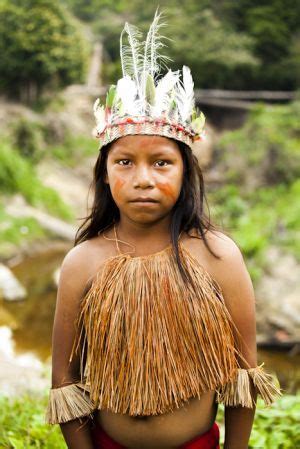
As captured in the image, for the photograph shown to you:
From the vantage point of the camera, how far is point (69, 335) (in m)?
1.86

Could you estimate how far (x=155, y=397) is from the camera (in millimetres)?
1673

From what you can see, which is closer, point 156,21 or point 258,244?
point 156,21

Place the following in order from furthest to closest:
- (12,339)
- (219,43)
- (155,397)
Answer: (219,43)
(12,339)
(155,397)

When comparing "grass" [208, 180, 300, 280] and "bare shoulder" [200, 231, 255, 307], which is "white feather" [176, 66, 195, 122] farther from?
"grass" [208, 180, 300, 280]

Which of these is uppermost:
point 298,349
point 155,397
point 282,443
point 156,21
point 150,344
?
point 156,21

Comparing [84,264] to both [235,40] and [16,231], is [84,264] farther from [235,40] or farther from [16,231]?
[235,40]

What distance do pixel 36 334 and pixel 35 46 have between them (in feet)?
40.0

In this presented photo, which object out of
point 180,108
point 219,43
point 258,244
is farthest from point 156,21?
point 219,43

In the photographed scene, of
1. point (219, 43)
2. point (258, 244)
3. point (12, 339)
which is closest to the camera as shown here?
point (12, 339)

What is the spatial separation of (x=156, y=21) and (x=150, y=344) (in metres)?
1.09

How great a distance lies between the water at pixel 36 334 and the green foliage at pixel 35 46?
33.9 feet

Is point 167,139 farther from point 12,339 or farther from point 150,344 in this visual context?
point 12,339

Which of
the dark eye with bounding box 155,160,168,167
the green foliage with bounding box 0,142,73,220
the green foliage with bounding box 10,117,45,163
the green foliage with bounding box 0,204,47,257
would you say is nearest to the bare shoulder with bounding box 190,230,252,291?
the dark eye with bounding box 155,160,168,167

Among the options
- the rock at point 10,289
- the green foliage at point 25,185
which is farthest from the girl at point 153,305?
the green foliage at point 25,185
